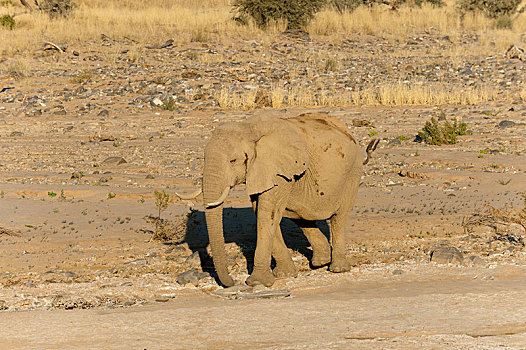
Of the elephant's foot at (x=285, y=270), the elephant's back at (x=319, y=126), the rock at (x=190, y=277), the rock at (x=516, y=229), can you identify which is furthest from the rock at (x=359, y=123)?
the rock at (x=190, y=277)

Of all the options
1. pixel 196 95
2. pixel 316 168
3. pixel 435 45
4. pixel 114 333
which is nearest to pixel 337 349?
pixel 114 333

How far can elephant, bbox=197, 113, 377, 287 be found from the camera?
664 cm

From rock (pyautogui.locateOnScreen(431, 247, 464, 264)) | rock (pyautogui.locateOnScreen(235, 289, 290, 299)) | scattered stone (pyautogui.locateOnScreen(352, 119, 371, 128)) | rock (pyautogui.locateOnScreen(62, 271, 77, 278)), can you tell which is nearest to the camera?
rock (pyautogui.locateOnScreen(235, 289, 290, 299))

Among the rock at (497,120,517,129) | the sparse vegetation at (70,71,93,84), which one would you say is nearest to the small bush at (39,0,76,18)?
the sparse vegetation at (70,71,93,84)

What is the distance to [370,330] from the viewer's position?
5523 mm

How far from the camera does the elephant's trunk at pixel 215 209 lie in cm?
654

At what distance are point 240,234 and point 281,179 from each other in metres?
2.52

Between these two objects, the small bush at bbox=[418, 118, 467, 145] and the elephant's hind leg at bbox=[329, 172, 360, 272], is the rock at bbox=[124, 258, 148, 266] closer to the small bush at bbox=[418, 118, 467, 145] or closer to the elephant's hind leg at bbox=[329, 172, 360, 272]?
the elephant's hind leg at bbox=[329, 172, 360, 272]

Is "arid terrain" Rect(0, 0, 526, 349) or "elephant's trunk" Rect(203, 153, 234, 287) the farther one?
"elephant's trunk" Rect(203, 153, 234, 287)

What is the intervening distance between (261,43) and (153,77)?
17.2ft

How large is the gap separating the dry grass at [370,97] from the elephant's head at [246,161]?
37.0 feet

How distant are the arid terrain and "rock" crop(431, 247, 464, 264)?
0.02 m

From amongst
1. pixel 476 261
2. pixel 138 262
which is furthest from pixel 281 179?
pixel 476 261

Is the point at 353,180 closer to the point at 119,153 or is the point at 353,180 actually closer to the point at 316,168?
the point at 316,168
